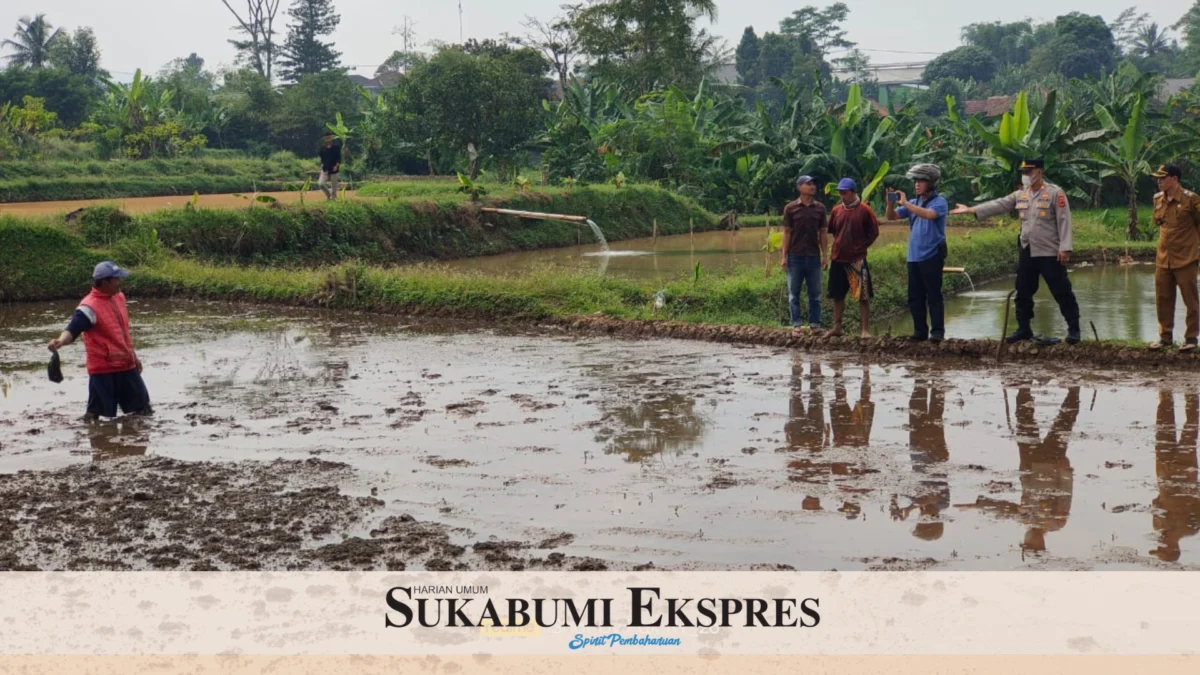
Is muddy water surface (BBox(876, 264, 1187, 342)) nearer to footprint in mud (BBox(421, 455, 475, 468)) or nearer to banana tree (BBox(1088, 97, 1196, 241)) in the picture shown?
banana tree (BBox(1088, 97, 1196, 241))

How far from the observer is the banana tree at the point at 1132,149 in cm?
2308

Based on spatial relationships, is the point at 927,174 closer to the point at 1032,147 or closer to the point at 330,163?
the point at 1032,147

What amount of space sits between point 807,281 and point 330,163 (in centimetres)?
1318

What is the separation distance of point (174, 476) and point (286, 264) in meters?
13.2

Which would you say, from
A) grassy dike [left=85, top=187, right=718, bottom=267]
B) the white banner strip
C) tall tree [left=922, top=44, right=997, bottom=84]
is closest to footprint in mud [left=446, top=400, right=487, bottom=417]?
the white banner strip

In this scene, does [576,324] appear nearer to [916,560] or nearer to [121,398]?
[121,398]

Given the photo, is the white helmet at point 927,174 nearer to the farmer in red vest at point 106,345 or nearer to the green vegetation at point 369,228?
the farmer in red vest at point 106,345

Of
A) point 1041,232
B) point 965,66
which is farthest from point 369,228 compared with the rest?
point 965,66

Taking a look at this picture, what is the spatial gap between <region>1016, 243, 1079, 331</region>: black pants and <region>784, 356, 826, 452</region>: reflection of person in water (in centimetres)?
181

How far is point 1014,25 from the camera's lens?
101125 millimetres

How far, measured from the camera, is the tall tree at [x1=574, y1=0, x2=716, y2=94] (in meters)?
45.3

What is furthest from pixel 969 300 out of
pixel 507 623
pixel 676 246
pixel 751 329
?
pixel 507 623

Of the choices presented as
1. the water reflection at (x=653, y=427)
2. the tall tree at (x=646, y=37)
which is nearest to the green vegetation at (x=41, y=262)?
the water reflection at (x=653, y=427)

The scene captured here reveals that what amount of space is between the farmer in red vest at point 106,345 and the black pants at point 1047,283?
694cm
